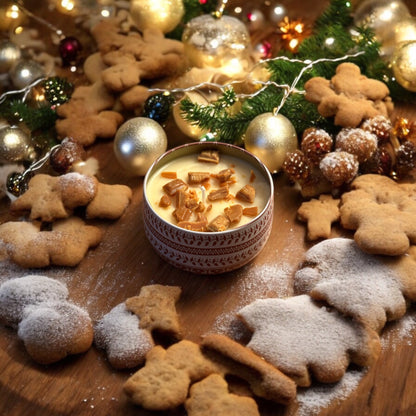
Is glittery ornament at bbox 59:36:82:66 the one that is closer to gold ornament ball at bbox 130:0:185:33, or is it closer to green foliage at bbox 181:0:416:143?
gold ornament ball at bbox 130:0:185:33

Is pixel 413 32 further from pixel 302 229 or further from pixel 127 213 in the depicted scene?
pixel 127 213

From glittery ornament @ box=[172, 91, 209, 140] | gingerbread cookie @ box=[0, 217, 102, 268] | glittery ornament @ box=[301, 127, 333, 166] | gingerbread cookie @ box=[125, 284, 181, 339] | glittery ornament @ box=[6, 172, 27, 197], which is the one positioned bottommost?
glittery ornament @ box=[6, 172, 27, 197]

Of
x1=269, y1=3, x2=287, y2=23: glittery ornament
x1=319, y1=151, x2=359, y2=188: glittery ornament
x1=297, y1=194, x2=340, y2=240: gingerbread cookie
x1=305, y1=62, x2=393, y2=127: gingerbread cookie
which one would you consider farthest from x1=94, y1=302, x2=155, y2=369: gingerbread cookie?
x1=269, y1=3, x2=287, y2=23: glittery ornament

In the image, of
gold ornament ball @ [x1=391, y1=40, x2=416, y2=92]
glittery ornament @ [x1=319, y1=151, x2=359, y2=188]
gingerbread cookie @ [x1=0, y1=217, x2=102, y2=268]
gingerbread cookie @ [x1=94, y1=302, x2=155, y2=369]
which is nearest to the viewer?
gingerbread cookie @ [x1=94, y1=302, x2=155, y2=369]

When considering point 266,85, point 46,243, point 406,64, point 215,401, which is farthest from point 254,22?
point 215,401

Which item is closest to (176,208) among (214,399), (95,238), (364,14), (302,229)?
(95,238)

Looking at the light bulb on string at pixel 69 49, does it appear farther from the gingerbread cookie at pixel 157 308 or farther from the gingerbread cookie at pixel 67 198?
the gingerbread cookie at pixel 157 308

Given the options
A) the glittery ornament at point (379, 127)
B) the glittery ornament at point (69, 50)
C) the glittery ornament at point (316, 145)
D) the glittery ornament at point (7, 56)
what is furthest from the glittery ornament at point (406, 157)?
the glittery ornament at point (7, 56)
